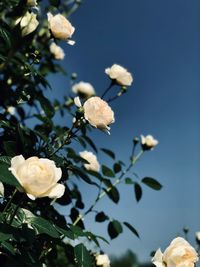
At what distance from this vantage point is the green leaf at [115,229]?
2.59 m

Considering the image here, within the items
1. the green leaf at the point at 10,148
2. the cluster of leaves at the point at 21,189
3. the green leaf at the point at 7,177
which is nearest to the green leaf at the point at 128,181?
the cluster of leaves at the point at 21,189

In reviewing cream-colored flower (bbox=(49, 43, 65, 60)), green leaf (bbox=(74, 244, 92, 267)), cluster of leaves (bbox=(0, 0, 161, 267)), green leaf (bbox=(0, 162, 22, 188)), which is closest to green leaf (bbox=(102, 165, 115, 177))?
cluster of leaves (bbox=(0, 0, 161, 267))

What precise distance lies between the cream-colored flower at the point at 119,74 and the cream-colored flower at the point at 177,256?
117 centimetres

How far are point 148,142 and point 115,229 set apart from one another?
92cm

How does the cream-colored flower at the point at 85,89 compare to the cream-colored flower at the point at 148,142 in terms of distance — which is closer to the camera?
the cream-colored flower at the point at 148,142

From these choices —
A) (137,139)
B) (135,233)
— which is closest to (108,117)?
(135,233)

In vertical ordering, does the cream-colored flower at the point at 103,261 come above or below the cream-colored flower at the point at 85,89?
below

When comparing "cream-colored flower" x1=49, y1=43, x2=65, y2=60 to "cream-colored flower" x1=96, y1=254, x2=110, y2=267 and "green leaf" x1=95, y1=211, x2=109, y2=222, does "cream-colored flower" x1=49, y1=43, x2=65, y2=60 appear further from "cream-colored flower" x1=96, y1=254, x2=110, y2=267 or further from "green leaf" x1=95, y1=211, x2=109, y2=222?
"cream-colored flower" x1=96, y1=254, x2=110, y2=267

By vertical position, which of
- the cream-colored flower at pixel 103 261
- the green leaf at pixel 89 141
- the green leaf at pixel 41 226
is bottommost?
the cream-colored flower at pixel 103 261

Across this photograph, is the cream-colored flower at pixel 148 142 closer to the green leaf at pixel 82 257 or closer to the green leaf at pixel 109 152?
the green leaf at pixel 109 152

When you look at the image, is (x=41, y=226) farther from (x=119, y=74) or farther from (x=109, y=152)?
(x=109, y=152)

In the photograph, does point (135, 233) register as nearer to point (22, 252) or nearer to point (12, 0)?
point (22, 252)

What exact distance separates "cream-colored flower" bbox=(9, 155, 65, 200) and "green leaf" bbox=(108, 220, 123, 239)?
1306 millimetres

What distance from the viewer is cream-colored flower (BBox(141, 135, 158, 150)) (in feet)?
10.7
